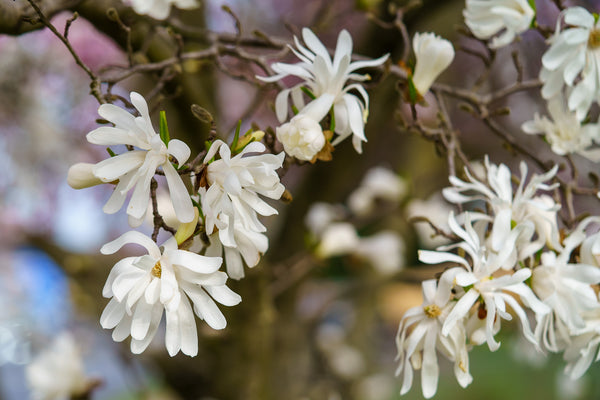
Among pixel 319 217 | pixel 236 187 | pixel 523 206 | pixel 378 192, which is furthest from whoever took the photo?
pixel 378 192

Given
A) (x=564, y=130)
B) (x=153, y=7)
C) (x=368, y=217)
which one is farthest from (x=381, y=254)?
(x=153, y=7)

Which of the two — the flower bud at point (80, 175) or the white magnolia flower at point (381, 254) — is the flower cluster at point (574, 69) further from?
the white magnolia flower at point (381, 254)

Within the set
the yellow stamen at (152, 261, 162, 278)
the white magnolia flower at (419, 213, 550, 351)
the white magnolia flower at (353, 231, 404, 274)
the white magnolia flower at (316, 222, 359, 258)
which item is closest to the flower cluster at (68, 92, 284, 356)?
the yellow stamen at (152, 261, 162, 278)

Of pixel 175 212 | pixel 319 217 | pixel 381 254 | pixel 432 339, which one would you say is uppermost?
pixel 175 212

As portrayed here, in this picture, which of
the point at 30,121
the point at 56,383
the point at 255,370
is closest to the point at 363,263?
the point at 255,370

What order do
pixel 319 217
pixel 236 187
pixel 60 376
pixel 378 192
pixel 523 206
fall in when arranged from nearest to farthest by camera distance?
pixel 236 187 < pixel 523 206 < pixel 60 376 < pixel 319 217 < pixel 378 192

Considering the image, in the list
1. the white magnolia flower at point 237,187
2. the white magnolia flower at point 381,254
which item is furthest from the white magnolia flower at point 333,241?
the white magnolia flower at point 237,187

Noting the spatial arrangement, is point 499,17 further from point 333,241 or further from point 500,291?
point 333,241
